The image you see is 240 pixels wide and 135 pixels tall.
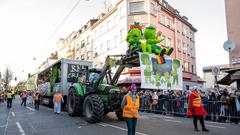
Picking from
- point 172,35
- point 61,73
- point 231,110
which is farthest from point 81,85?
point 172,35

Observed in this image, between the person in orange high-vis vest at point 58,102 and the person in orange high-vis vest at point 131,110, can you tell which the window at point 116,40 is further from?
the person in orange high-vis vest at point 131,110

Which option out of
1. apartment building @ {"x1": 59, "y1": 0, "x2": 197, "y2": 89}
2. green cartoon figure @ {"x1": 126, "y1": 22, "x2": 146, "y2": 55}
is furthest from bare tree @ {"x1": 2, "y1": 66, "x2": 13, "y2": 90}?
green cartoon figure @ {"x1": 126, "y1": 22, "x2": 146, "y2": 55}

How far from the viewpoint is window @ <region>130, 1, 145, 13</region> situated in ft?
104

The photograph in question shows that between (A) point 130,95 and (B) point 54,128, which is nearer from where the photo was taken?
(A) point 130,95

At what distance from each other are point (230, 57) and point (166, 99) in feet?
16.1

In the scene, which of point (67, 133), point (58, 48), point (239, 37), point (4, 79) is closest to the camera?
point (67, 133)

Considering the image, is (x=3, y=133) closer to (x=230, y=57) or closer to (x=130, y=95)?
(x=130, y=95)

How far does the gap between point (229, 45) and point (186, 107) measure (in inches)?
179

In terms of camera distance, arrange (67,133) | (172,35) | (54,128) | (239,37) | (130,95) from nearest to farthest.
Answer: (130,95)
(67,133)
(54,128)
(239,37)
(172,35)

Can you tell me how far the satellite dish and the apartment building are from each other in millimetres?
16313

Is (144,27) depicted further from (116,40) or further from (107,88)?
(107,88)

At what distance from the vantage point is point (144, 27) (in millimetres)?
30828

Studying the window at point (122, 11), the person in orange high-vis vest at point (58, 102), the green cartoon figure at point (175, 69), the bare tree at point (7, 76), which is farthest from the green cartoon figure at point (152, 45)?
the bare tree at point (7, 76)

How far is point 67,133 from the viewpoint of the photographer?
9.05 meters
